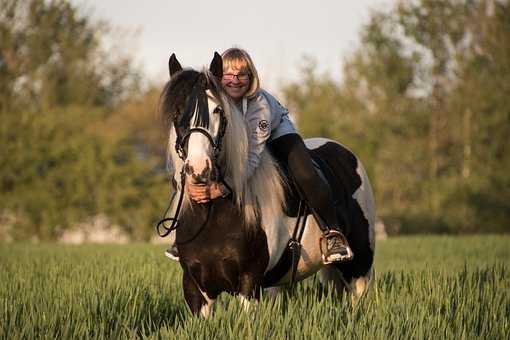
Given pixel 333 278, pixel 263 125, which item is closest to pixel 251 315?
pixel 263 125

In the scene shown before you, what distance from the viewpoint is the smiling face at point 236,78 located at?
18.5 feet

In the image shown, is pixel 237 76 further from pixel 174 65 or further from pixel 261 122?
pixel 174 65

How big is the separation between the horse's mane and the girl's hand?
14cm

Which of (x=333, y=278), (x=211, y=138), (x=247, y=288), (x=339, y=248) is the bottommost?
(x=333, y=278)

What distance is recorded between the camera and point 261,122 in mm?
5586

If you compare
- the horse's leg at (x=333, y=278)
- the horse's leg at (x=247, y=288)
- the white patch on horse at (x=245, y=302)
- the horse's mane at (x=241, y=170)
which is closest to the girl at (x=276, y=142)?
the horse's mane at (x=241, y=170)

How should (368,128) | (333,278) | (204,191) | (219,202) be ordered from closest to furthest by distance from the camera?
(204,191), (219,202), (333,278), (368,128)

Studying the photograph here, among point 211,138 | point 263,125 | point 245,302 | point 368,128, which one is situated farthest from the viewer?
point 368,128

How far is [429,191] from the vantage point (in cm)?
2906

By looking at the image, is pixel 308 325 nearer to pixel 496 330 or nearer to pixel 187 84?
pixel 496 330

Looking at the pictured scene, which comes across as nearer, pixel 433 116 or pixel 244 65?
pixel 244 65

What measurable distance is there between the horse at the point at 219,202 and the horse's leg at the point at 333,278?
129 cm

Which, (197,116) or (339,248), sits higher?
(197,116)

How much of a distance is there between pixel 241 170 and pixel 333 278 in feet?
7.38
